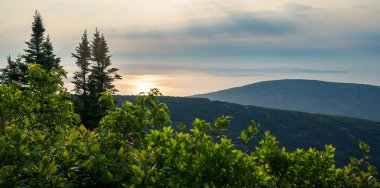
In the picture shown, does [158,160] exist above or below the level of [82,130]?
→ below

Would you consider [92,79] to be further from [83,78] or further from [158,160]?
[158,160]

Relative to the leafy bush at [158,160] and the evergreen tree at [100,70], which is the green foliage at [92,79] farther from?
the leafy bush at [158,160]

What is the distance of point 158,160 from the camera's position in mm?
6180

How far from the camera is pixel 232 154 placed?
218 inches

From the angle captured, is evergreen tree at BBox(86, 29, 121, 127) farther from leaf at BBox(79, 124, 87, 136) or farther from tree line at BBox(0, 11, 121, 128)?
leaf at BBox(79, 124, 87, 136)

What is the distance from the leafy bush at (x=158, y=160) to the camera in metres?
5.50

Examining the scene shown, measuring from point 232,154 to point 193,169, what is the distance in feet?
2.05

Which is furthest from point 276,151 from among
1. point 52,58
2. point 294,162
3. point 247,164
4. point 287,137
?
point 287,137

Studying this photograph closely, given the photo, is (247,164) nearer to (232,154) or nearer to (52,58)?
(232,154)

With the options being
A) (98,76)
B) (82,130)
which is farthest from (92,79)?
(82,130)

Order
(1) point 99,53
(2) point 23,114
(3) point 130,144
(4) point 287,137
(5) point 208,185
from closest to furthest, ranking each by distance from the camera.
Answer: (5) point 208,185
(3) point 130,144
(2) point 23,114
(1) point 99,53
(4) point 287,137

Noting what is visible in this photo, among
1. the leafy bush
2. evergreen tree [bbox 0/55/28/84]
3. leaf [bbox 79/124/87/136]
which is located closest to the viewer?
the leafy bush

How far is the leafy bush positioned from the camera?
5500mm

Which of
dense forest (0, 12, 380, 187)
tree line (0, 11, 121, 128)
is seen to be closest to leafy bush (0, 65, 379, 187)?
dense forest (0, 12, 380, 187)
